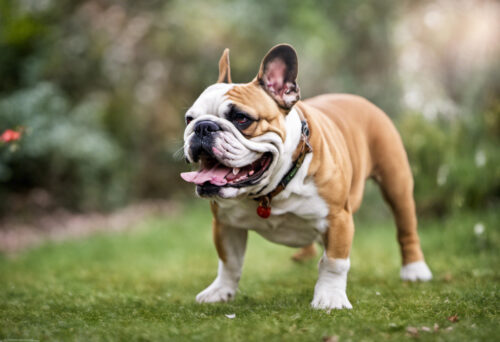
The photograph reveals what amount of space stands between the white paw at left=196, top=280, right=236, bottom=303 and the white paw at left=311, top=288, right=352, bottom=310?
68 centimetres

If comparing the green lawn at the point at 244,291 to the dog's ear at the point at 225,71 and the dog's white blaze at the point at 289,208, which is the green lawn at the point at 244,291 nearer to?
the dog's white blaze at the point at 289,208

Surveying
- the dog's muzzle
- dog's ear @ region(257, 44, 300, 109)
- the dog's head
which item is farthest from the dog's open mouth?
dog's ear @ region(257, 44, 300, 109)

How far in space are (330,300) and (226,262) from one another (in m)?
0.83

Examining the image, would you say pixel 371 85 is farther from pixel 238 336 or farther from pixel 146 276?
pixel 238 336

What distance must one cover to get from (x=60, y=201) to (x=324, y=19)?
6.75 m

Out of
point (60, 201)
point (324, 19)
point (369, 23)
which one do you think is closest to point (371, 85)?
point (369, 23)

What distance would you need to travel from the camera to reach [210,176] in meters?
3.24

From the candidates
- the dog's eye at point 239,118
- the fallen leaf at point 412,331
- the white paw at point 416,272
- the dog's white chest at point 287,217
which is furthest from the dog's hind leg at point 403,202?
the fallen leaf at point 412,331

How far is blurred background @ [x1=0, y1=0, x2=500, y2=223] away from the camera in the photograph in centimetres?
750

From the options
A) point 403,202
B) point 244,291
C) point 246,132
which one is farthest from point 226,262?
point 403,202

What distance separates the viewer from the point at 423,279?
4.49 m

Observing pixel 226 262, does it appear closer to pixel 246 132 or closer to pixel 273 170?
pixel 273 170

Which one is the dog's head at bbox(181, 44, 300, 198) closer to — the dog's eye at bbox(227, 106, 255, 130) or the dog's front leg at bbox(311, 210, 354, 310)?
the dog's eye at bbox(227, 106, 255, 130)

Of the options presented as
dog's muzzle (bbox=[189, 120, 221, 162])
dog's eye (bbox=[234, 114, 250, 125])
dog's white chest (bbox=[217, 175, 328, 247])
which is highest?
dog's eye (bbox=[234, 114, 250, 125])
